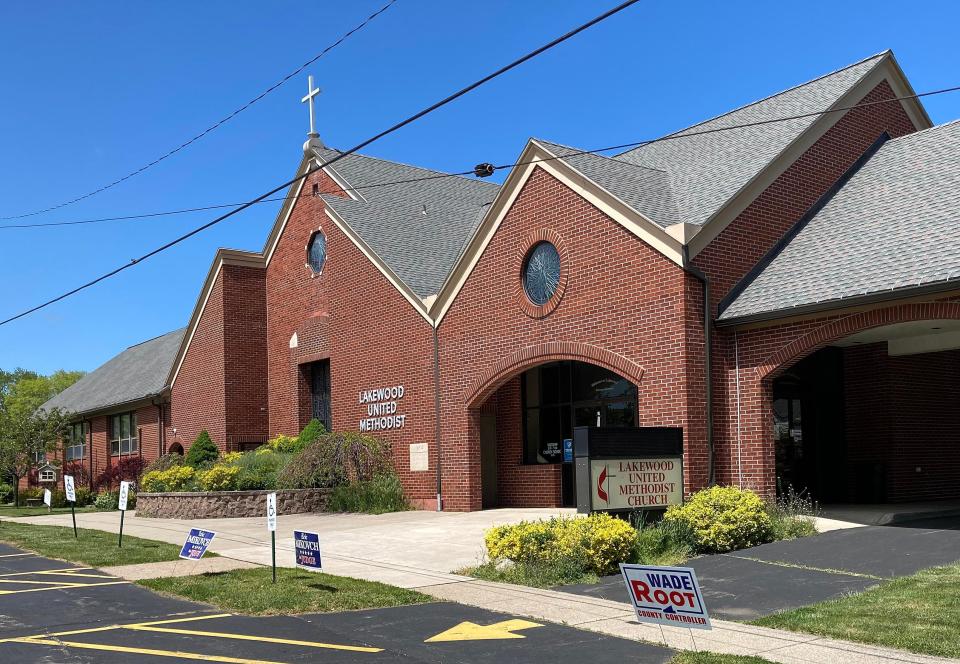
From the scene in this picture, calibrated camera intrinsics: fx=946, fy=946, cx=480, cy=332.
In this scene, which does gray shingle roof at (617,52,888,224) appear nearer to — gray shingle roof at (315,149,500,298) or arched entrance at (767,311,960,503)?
arched entrance at (767,311,960,503)

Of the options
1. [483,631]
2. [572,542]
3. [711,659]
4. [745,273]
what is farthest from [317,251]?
[711,659]

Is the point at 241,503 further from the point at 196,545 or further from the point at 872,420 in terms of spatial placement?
the point at 872,420

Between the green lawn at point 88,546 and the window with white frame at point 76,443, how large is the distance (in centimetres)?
2434

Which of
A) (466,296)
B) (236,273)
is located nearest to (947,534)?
A: (466,296)

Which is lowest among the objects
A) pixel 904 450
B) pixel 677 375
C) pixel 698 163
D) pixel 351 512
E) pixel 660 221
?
pixel 351 512

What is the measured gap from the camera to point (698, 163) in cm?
2197

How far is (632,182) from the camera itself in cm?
2059

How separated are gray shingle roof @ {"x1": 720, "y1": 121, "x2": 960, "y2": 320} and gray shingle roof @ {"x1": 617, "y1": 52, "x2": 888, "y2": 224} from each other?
168 centimetres

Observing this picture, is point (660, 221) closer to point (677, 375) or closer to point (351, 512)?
point (677, 375)

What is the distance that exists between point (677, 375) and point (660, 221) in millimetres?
3067

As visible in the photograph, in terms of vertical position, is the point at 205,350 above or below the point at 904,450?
above

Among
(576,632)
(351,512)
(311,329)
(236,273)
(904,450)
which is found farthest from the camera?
(236,273)

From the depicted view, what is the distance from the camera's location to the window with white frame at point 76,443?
46.8 m

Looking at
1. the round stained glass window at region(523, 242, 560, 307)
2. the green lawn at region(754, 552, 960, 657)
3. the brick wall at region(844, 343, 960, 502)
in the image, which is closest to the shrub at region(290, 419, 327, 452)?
the round stained glass window at region(523, 242, 560, 307)
